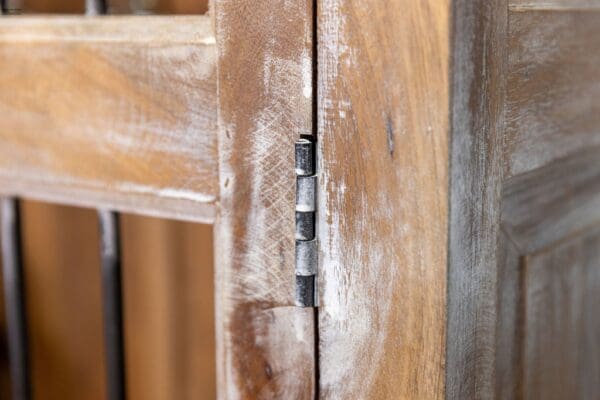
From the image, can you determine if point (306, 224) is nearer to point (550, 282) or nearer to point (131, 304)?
point (550, 282)

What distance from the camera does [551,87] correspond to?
0.54 m

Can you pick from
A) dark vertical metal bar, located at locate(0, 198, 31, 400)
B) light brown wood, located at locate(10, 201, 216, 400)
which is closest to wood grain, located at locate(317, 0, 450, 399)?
dark vertical metal bar, located at locate(0, 198, 31, 400)

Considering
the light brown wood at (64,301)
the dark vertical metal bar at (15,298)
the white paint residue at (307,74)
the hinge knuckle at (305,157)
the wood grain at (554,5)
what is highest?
the wood grain at (554,5)

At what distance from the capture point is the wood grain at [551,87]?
49cm

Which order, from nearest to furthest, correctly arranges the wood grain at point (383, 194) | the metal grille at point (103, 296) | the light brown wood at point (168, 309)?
the wood grain at point (383, 194) < the metal grille at point (103, 296) < the light brown wood at point (168, 309)

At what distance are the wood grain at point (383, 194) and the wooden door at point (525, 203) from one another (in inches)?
0.4

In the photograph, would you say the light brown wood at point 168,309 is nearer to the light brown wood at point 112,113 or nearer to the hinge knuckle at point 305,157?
the light brown wood at point 112,113

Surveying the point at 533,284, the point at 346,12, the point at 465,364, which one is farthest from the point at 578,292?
the point at 346,12

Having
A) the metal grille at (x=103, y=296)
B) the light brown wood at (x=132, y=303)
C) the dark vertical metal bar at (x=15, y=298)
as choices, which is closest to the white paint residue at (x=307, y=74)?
the metal grille at (x=103, y=296)

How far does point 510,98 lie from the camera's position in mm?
482

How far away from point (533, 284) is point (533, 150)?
97mm

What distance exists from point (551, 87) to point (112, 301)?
37 cm

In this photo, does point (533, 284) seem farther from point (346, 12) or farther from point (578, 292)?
point (346, 12)

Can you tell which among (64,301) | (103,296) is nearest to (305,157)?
(103,296)
